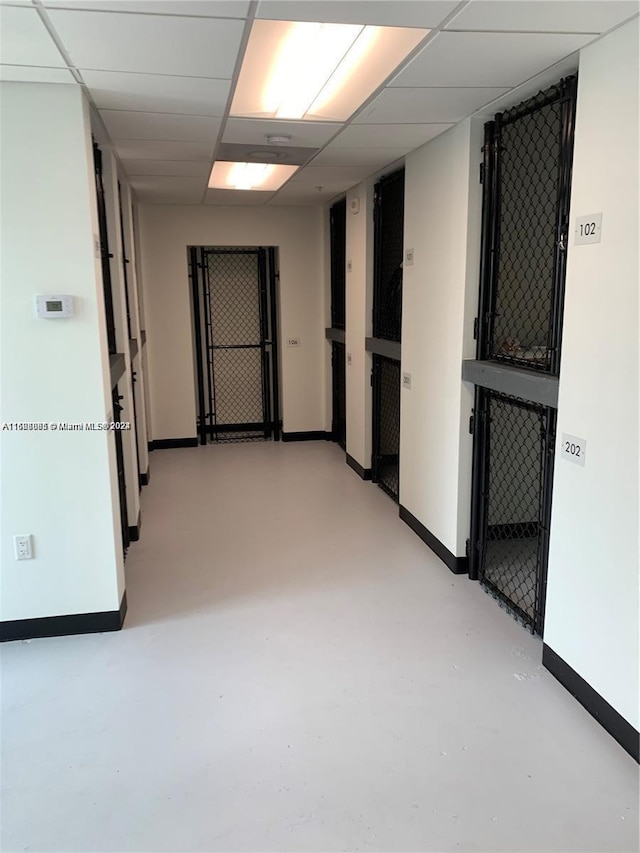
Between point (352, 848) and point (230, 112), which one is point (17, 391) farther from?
point (352, 848)

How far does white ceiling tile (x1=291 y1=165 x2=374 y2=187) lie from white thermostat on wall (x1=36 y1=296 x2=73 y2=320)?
7.63 ft

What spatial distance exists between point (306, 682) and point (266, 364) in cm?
490

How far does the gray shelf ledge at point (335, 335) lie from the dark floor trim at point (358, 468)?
116 centimetres

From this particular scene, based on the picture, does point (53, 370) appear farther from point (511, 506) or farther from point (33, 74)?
point (511, 506)

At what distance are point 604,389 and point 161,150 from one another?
2892 mm

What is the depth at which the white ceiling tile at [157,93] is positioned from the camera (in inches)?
98.4

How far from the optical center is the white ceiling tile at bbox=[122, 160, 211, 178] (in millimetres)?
4145

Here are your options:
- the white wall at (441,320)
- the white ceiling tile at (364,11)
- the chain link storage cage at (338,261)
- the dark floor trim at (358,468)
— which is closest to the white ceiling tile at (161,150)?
the white wall at (441,320)

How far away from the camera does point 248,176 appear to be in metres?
4.98

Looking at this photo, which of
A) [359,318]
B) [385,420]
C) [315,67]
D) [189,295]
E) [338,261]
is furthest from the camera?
[189,295]

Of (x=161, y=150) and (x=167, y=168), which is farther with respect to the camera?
(x=167, y=168)

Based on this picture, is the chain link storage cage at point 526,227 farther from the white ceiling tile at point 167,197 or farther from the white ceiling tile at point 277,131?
the white ceiling tile at point 167,197

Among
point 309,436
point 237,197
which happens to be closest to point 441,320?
point 237,197

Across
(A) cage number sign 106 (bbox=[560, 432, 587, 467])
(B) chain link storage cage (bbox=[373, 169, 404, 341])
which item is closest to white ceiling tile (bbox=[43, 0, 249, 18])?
(A) cage number sign 106 (bbox=[560, 432, 587, 467])
